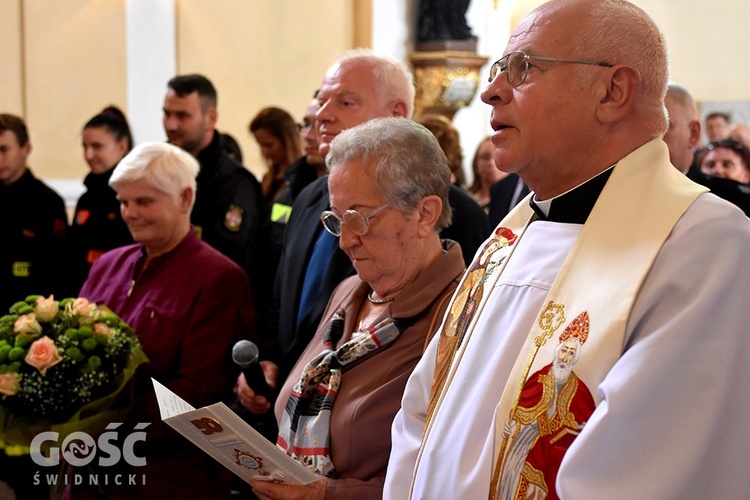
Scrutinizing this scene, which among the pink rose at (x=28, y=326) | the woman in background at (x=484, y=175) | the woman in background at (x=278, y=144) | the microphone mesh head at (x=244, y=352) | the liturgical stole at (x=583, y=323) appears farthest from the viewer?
the woman in background at (x=484, y=175)

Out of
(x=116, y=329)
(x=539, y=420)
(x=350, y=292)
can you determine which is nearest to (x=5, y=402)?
(x=116, y=329)

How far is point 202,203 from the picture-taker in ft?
14.8

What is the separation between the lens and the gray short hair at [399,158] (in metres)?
2.37

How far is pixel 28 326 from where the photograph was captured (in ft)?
9.64

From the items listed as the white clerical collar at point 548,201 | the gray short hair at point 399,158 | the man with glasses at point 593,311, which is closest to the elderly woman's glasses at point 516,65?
the man with glasses at point 593,311

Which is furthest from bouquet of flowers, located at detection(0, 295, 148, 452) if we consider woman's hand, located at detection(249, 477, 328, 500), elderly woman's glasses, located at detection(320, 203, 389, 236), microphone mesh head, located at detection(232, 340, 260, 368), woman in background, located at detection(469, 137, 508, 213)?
woman in background, located at detection(469, 137, 508, 213)

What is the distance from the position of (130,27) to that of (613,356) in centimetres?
674

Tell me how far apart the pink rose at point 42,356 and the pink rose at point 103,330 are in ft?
0.50

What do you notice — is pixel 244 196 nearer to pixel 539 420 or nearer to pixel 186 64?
pixel 539 420

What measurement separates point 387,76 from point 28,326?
1.43 m

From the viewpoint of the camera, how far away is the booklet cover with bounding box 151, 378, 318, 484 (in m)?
2.04

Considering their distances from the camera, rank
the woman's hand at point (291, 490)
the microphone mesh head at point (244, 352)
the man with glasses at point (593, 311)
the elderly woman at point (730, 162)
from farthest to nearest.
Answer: the elderly woman at point (730, 162) < the microphone mesh head at point (244, 352) < the woman's hand at point (291, 490) < the man with glasses at point (593, 311)

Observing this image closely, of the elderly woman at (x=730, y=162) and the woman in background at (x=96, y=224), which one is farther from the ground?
the elderly woman at (x=730, y=162)

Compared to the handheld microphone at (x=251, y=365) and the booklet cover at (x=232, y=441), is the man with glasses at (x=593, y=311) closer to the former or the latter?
the booklet cover at (x=232, y=441)
